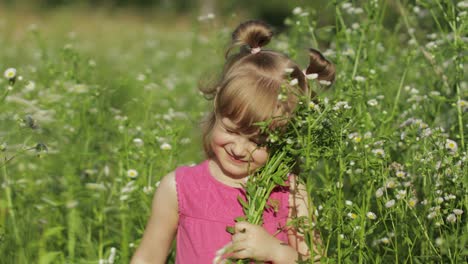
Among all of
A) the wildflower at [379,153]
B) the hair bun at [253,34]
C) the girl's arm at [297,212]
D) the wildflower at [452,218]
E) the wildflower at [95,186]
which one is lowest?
the wildflower at [95,186]

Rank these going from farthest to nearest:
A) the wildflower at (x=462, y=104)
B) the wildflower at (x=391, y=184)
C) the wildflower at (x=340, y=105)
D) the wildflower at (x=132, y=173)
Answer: the wildflower at (x=132, y=173) < the wildflower at (x=462, y=104) < the wildflower at (x=391, y=184) < the wildflower at (x=340, y=105)

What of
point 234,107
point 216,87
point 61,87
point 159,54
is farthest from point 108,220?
point 159,54

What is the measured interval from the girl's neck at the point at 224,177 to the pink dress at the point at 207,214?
0.02m

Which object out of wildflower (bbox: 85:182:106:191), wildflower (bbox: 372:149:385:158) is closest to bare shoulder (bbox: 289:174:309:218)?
wildflower (bbox: 372:149:385:158)

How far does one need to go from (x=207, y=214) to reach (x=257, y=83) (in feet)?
1.65

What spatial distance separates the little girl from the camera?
7.32ft

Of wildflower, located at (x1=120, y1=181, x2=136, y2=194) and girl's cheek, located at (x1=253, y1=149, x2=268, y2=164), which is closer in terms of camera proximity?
girl's cheek, located at (x1=253, y1=149, x2=268, y2=164)

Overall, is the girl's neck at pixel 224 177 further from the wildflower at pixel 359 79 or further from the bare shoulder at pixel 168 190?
the wildflower at pixel 359 79

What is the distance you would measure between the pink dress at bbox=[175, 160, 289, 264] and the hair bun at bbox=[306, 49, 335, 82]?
43 cm

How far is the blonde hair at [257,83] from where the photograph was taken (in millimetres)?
2229

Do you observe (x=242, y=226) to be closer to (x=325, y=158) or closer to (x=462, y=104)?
(x=325, y=158)

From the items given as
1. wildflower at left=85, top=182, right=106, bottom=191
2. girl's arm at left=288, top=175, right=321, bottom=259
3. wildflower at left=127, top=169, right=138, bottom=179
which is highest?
girl's arm at left=288, top=175, right=321, bottom=259

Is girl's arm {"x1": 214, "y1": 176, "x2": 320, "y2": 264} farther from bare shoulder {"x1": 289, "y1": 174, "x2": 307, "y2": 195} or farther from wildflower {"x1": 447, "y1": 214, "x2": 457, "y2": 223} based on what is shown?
wildflower {"x1": 447, "y1": 214, "x2": 457, "y2": 223}

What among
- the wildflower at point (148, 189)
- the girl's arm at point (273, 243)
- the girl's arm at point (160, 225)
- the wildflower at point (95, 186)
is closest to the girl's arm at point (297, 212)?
the girl's arm at point (273, 243)
